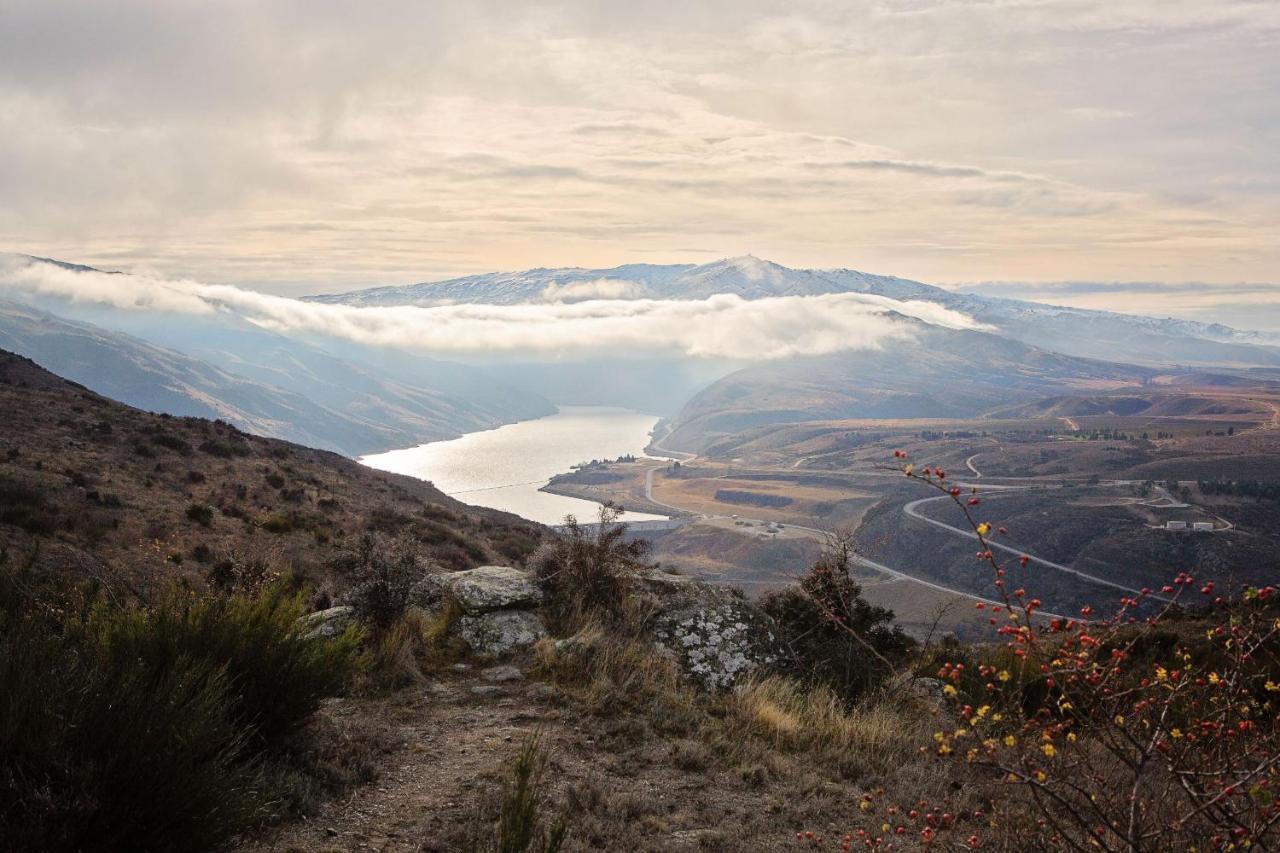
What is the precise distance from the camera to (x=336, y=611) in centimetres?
960

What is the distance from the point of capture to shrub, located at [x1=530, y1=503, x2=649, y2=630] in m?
9.71

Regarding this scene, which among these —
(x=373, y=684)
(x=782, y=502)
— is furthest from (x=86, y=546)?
(x=782, y=502)

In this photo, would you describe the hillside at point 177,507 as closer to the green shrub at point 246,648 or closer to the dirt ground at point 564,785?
the green shrub at point 246,648

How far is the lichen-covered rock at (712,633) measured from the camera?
8.72m

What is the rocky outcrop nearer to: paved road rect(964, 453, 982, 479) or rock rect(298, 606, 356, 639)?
rock rect(298, 606, 356, 639)

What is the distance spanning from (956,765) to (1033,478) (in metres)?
134

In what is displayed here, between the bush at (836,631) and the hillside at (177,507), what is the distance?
670cm

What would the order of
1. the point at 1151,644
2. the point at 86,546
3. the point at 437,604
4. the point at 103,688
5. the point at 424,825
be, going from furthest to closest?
the point at 86,546
the point at 1151,644
the point at 437,604
the point at 424,825
the point at 103,688

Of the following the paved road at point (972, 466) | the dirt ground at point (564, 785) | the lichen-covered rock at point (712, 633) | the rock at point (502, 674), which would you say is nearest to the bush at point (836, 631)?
the lichen-covered rock at point (712, 633)

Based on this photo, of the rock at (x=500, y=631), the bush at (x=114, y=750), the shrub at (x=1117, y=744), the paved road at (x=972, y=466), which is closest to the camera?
the shrub at (x=1117, y=744)

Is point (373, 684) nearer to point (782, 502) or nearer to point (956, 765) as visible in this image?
point (956, 765)

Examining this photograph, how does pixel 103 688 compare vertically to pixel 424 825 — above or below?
above

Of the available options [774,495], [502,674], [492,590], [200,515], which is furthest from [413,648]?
[774,495]

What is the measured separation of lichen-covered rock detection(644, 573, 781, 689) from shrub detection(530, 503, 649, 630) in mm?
477
